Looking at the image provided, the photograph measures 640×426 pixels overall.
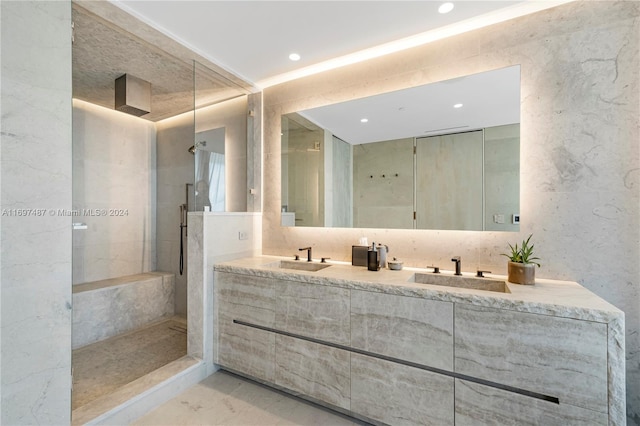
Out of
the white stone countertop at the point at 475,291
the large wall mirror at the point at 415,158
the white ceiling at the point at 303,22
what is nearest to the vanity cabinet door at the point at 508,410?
the white stone countertop at the point at 475,291

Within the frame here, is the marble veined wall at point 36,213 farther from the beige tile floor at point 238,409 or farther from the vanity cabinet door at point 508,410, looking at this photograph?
the vanity cabinet door at point 508,410

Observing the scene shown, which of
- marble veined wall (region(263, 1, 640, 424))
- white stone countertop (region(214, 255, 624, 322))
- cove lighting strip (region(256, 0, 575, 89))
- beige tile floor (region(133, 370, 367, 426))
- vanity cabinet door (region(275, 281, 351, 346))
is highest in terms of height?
cove lighting strip (region(256, 0, 575, 89))

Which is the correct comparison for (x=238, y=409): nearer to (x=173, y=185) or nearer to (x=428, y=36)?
(x=173, y=185)

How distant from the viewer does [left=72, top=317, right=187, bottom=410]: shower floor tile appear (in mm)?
2197

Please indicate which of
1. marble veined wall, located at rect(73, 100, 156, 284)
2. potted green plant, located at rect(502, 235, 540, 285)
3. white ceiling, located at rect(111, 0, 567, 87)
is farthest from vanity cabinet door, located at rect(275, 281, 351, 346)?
marble veined wall, located at rect(73, 100, 156, 284)

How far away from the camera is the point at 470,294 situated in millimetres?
1540

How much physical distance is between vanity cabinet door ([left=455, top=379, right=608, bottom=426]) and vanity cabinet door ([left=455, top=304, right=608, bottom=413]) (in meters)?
0.05

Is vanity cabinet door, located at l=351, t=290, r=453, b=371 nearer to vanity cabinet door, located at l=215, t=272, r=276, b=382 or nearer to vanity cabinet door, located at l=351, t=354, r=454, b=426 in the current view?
vanity cabinet door, located at l=351, t=354, r=454, b=426

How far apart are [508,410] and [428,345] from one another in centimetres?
45

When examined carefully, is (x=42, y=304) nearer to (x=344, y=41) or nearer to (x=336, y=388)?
(x=336, y=388)

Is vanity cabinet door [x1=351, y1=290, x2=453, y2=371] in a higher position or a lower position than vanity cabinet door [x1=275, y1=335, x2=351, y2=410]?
higher

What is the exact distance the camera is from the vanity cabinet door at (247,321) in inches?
85.4

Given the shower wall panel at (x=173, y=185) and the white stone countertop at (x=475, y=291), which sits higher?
the shower wall panel at (x=173, y=185)

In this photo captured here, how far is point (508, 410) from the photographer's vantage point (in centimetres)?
144
